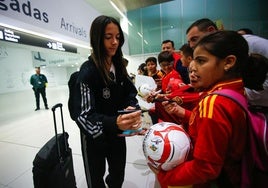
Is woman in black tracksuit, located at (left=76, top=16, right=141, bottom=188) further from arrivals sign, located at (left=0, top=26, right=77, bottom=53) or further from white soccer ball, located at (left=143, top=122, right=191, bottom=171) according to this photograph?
arrivals sign, located at (left=0, top=26, right=77, bottom=53)

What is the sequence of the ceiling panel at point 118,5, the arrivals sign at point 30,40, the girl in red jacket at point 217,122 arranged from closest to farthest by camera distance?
the girl in red jacket at point 217,122, the arrivals sign at point 30,40, the ceiling panel at point 118,5

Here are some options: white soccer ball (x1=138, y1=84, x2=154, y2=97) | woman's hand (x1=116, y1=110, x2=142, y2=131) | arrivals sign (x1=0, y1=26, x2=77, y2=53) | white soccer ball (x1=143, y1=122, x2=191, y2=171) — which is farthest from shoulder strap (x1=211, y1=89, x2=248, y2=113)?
arrivals sign (x1=0, y1=26, x2=77, y2=53)

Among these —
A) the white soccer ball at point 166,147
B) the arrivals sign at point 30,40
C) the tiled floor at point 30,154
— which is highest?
the arrivals sign at point 30,40

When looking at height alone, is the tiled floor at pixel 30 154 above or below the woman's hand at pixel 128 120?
below

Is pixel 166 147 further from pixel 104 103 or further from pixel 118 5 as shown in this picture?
pixel 118 5

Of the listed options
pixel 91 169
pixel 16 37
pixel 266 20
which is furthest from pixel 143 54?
pixel 91 169

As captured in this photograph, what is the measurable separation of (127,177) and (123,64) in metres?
1.37

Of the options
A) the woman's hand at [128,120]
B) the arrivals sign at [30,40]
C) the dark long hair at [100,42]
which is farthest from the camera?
the arrivals sign at [30,40]

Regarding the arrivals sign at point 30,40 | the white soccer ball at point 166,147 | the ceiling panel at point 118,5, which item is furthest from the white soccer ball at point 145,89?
the ceiling panel at point 118,5

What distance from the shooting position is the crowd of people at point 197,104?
22.5 inches

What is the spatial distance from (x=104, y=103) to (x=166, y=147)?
539 mm

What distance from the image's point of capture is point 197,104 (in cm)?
92

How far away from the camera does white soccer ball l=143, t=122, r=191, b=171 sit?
0.69 meters

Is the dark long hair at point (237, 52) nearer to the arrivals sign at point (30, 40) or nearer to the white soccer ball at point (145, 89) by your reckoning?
the white soccer ball at point (145, 89)
